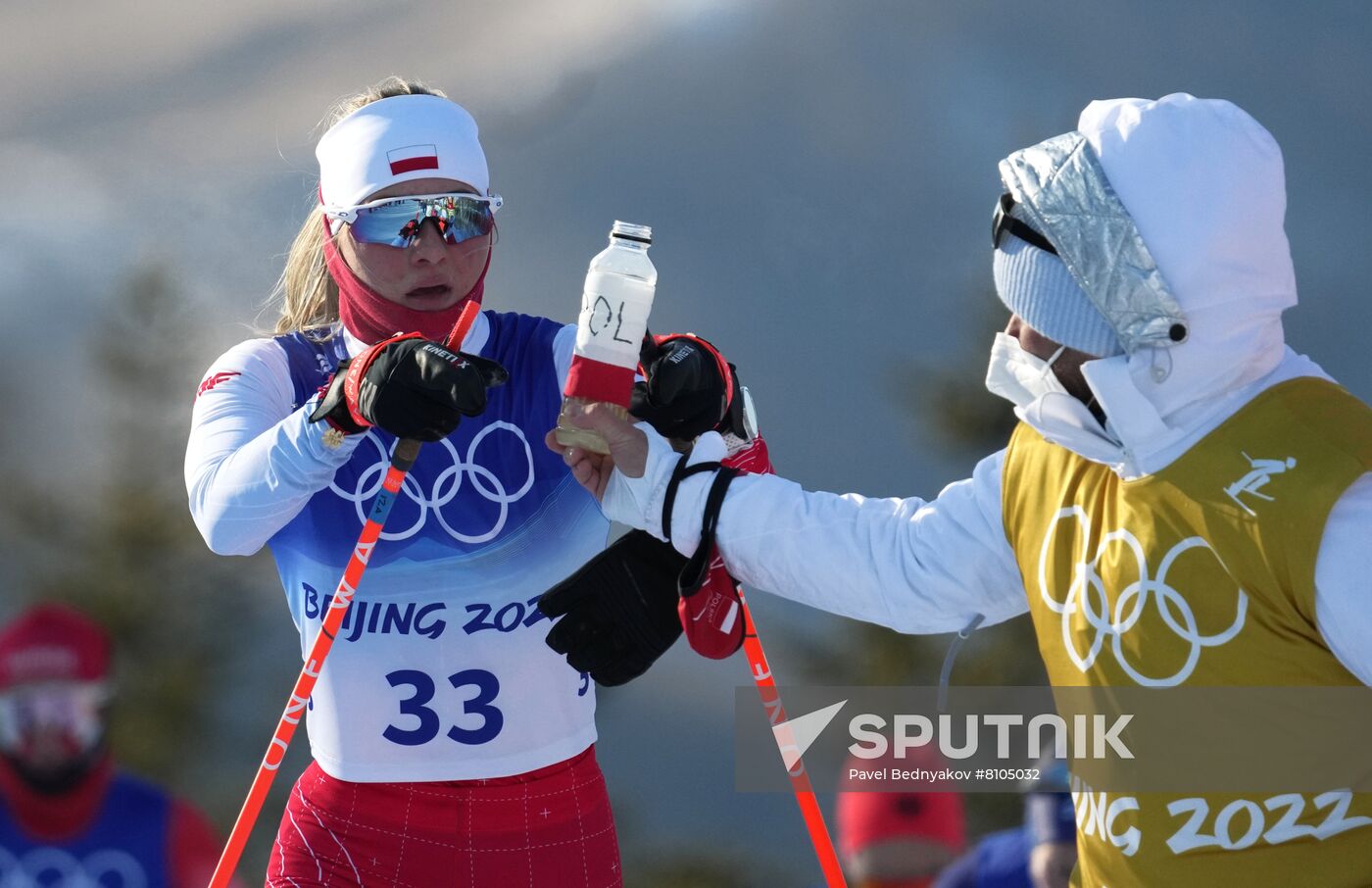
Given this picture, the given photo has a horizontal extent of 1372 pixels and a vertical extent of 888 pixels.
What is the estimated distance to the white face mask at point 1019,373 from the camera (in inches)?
78.4

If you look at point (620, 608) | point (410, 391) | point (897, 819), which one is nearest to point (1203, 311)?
point (620, 608)

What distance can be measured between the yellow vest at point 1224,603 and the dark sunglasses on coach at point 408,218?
126cm

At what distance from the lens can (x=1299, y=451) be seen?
175 cm

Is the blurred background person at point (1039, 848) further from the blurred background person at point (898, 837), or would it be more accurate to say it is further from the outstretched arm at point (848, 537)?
the outstretched arm at point (848, 537)

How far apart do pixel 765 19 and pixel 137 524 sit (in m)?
3.82

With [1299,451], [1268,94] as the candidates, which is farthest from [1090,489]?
[1268,94]

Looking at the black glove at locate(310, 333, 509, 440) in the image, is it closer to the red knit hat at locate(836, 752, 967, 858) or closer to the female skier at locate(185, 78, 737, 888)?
the female skier at locate(185, 78, 737, 888)

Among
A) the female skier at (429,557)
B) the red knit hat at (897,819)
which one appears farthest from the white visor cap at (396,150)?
the red knit hat at (897,819)

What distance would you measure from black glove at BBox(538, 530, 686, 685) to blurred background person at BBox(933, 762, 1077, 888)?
41.5 inches

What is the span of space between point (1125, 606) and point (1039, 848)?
4.76ft

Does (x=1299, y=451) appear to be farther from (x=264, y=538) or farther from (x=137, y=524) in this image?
(x=137, y=524)

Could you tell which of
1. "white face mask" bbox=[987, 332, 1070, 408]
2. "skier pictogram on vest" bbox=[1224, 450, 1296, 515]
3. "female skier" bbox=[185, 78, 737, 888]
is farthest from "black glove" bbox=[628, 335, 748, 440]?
"skier pictogram on vest" bbox=[1224, 450, 1296, 515]

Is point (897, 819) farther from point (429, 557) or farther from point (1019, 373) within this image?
point (1019, 373)

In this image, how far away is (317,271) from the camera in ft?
9.73
